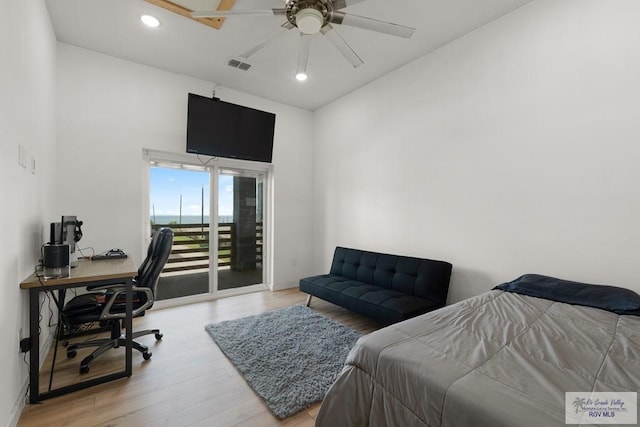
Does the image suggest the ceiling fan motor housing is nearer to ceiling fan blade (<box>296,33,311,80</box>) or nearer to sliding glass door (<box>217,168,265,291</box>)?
ceiling fan blade (<box>296,33,311,80</box>)

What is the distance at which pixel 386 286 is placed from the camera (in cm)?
Answer: 318

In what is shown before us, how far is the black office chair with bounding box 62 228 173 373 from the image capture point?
2104mm

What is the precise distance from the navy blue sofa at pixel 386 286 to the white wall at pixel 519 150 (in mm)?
230

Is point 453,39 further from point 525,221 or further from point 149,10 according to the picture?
point 149,10

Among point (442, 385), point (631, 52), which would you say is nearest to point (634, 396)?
point (442, 385)

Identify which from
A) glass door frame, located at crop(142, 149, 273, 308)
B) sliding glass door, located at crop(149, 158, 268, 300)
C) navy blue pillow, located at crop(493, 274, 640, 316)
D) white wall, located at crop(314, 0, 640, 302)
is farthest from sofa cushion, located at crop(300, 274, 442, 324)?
sliding glass door, located at crop(149, 158, 268, 300)

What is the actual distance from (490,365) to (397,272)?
203 cm

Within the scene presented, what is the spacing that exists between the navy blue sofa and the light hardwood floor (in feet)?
3.65

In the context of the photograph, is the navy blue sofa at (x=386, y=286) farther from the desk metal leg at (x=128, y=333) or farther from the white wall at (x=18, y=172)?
the white wall at (x=18, y=172)

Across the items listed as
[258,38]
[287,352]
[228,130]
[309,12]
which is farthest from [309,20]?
[287,352]

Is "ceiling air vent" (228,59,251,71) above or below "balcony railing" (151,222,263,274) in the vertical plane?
above

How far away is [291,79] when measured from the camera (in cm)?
373

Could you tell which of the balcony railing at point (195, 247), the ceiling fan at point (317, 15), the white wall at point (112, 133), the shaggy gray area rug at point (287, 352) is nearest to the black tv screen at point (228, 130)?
the white wall at point (112, 133)

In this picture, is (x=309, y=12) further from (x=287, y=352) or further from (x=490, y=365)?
(x=287, y=352)
